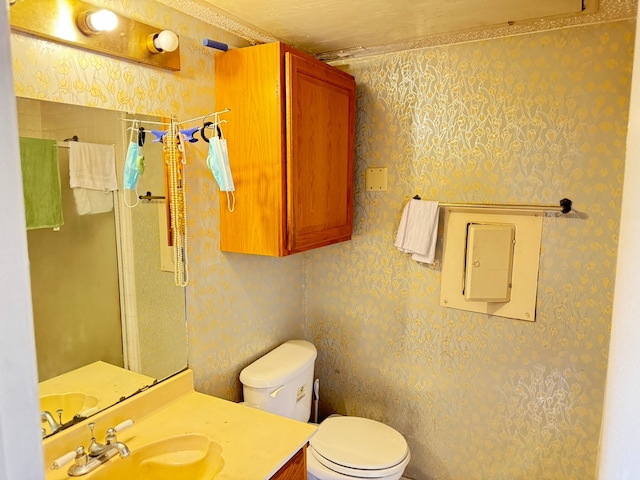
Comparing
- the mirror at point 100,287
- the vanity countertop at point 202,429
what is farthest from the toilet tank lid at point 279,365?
the mirror at point 100,287

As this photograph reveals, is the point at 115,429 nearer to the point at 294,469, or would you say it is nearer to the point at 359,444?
the point at 294,469

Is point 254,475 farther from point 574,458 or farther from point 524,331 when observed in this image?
point 574,458

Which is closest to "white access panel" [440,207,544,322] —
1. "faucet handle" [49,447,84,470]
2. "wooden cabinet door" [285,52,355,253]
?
"wooden cabinet door" [285,52,355,253]

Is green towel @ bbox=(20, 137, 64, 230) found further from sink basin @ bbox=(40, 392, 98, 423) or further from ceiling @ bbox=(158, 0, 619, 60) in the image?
ceiling @ bbox=(158, 0, 619, 60)

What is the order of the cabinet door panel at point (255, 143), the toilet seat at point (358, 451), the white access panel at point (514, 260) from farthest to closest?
the white access panel at point (514, 260), the toilet seat at point (358, 451), the cabinet door panel at point (255, 143)

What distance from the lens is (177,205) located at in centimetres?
157

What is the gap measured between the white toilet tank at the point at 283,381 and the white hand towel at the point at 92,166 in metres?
0.97

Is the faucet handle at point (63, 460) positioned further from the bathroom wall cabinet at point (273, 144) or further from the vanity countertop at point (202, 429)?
the bathroom wall cabinet at point (273, 144)

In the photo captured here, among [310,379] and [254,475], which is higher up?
[254,475]

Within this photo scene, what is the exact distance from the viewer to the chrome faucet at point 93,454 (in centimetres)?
116

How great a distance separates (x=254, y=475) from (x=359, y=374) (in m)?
1.22

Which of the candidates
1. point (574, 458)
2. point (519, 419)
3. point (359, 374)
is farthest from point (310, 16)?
point (574, 458)

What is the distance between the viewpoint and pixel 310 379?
213cm

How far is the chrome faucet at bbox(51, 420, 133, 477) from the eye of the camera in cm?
116
